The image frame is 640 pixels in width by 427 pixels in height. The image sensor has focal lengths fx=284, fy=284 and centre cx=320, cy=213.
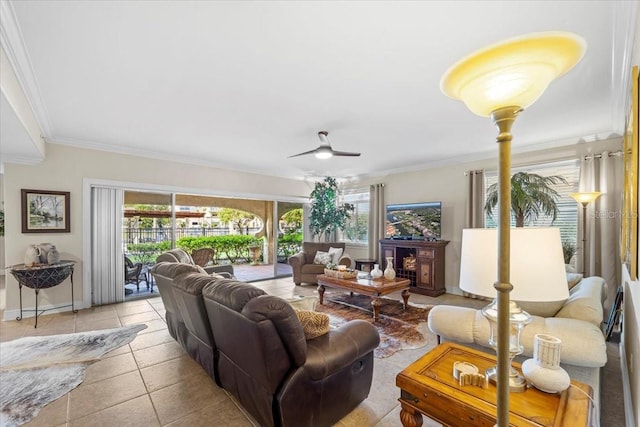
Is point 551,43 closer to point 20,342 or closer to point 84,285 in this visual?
point 20,342

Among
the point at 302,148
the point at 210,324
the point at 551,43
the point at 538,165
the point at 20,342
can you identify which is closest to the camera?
the point at 551,43

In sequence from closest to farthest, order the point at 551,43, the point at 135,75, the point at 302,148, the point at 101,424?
the point at 551,43 < the point at 101,424 < the point at 135,75 < the point at 302,148

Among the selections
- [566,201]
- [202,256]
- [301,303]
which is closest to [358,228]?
[202,256]

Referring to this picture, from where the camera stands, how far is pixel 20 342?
10.4ft

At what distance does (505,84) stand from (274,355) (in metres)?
1.61

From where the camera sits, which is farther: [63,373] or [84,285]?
[84,285]

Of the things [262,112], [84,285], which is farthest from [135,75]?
[84,285]

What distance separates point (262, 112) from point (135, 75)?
1248 millimetres

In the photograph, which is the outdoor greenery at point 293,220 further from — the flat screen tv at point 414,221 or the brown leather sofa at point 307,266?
the flat screen tv at point 414,221

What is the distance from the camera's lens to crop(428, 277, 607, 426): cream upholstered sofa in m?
1.70

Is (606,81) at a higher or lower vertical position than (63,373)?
higher

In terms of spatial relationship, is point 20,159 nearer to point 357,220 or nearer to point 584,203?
point 357,220

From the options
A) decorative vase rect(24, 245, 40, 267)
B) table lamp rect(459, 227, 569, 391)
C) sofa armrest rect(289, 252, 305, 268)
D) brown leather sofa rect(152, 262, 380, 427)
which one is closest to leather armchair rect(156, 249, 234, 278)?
sofa armrest rect(289, 252, 305, 268)

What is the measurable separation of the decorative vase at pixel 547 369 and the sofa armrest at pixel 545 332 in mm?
576
